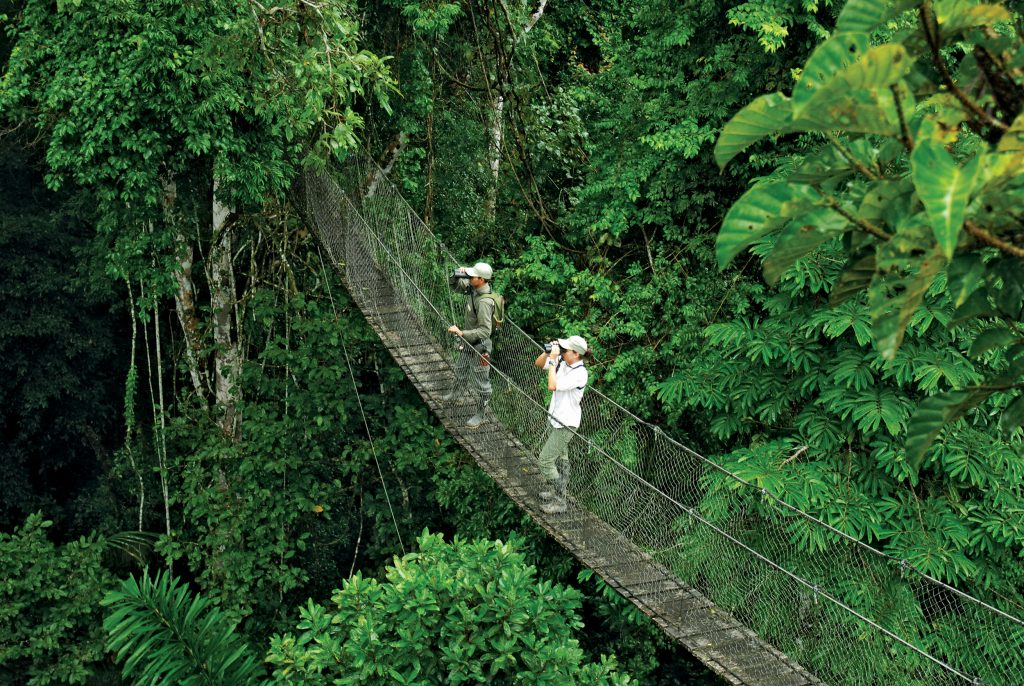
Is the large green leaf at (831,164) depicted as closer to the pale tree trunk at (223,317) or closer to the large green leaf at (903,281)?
the large green leaf at (903,281)

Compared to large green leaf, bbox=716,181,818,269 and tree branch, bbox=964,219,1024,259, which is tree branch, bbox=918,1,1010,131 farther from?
large green leaf, bbox=716,181,818,269

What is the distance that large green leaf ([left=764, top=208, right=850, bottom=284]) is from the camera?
5.57 feet

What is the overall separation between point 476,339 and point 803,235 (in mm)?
3983

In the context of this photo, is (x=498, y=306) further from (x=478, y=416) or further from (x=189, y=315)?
(x=189, y=315)

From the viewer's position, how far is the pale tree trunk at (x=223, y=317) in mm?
8703

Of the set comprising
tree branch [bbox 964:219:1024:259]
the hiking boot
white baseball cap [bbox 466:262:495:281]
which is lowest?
the hiking boot

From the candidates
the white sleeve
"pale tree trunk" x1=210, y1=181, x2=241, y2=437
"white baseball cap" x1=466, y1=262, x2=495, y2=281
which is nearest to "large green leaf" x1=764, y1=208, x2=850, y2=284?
the white sleeve

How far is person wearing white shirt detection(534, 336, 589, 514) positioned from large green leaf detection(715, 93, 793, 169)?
312 cm

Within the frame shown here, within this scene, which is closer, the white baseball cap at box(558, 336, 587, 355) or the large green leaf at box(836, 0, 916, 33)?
the large green leaf at box(836, 0, 916, 33)

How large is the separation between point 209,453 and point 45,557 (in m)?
1.65

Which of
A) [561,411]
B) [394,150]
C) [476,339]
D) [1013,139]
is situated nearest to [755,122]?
[1013,139]

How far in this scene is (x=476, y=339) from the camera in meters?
5.66

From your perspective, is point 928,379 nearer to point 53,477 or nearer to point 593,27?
point 593,27

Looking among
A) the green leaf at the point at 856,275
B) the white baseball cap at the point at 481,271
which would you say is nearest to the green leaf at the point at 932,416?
the green leaf at the point at 856,275
